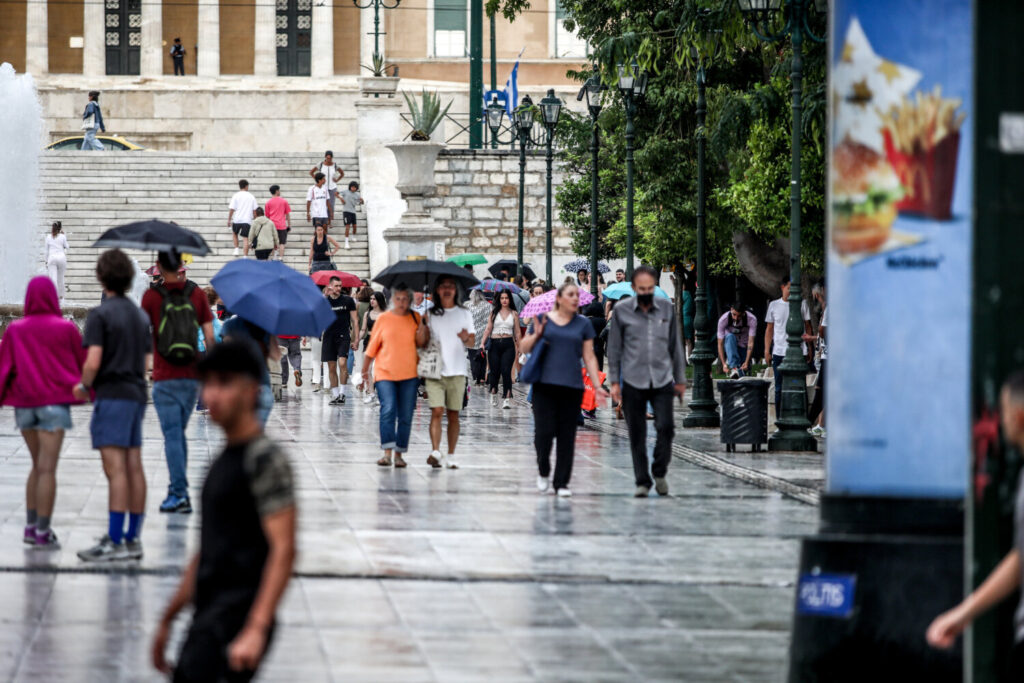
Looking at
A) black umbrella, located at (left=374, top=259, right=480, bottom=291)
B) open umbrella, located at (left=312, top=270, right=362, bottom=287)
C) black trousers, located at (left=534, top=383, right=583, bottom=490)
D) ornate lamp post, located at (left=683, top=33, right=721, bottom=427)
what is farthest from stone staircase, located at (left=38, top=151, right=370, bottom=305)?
black trousers, located at (left=534, top=383, right=583, bottom=490)

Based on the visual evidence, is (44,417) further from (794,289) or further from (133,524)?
(794,289)

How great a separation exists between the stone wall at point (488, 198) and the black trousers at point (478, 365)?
51.3ft

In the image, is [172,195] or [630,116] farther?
[172,195]

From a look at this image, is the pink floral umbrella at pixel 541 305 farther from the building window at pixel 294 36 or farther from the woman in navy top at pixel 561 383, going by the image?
the building window at pixel 294 36

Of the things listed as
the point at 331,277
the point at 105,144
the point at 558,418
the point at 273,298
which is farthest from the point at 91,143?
the point at 273,298

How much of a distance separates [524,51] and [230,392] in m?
61.7

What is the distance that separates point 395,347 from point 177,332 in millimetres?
3917

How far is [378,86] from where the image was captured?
143 ft

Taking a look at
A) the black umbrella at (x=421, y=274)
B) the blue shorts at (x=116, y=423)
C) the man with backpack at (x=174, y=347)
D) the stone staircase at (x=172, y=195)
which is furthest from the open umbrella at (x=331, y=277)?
the blue shorts at (x=116, y=423)

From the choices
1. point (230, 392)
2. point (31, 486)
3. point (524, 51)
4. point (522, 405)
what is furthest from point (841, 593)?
point (524, 51)

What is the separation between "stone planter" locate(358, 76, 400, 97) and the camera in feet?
142

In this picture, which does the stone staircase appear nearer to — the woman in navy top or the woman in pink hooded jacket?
the woman in navy top

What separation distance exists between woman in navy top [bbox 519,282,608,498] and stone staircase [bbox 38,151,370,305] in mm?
22070

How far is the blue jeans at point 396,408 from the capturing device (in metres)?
14.9
